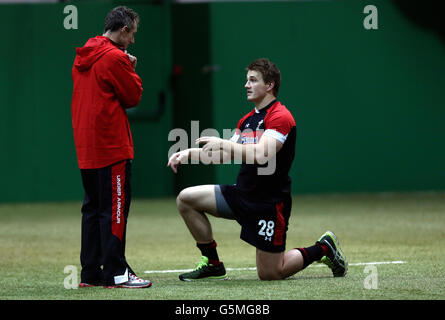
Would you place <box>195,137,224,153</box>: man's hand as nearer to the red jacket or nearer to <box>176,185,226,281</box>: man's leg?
the red jacket

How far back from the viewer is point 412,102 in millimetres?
13805

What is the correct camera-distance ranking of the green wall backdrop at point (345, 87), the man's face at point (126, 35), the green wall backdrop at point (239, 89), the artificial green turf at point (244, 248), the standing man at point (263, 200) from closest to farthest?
the artificial green turf at point (244, 248)
the man's face at point (126, 35)
the standing man at point (263, 200)
the green wall backdrop at point (239, 89)
the green wall backdrop at point (345, 87)

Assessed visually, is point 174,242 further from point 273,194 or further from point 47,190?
point 47,190

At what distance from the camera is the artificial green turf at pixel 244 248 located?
16.0ft

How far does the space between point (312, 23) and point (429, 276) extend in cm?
859

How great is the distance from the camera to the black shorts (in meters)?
5.41

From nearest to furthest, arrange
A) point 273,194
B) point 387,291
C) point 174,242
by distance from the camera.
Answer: point 387,291 → point 273,194 → point 174,242

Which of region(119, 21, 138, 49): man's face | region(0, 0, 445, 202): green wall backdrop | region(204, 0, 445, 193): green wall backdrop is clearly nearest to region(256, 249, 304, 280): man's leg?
region(119, 21, 138, 49): man's face

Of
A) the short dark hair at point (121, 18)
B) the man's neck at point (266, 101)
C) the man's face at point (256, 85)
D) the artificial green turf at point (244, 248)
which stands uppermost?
the short dark hair at point (121, 18)

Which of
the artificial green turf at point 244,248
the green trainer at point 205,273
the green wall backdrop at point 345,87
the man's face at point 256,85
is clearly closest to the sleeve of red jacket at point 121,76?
the man's face at point 256,85

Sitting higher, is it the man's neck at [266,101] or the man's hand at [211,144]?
the man's neck at [266,101]

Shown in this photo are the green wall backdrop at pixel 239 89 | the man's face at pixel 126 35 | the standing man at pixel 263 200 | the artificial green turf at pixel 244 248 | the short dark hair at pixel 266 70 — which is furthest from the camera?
the green wall backdrop at pixel 239 89

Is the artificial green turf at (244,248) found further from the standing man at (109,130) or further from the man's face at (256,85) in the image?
the man's face at (256,85)

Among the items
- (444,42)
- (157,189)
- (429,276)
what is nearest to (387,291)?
(429,276)
